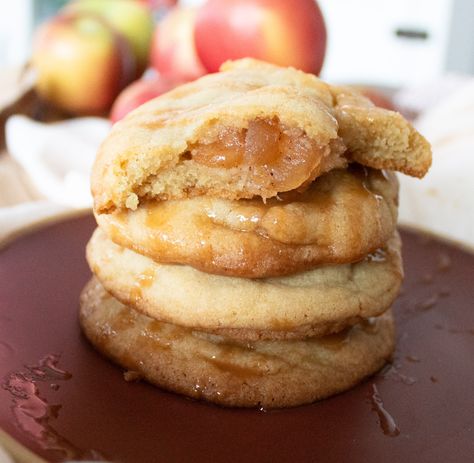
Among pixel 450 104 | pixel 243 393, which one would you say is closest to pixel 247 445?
pixel 243 393

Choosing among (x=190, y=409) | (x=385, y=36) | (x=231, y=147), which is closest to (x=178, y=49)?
(x=231, y=147)

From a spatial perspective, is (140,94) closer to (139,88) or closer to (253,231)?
(139,88)

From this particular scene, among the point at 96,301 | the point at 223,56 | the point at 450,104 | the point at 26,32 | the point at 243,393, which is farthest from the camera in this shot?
the point at 26,32

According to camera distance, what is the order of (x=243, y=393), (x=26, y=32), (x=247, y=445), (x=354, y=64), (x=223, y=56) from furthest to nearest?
(x=354, y=64) < (x=26, y=32) < (x=223, y=56) < (x=243, y=393) < (x=247, y=445)

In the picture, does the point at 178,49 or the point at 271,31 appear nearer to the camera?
the point at 271,31

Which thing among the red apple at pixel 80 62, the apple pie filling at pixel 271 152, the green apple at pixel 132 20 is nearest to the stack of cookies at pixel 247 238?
the apple pie filling at pixel 271 152

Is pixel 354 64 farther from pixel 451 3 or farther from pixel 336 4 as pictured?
pixel 451 3
